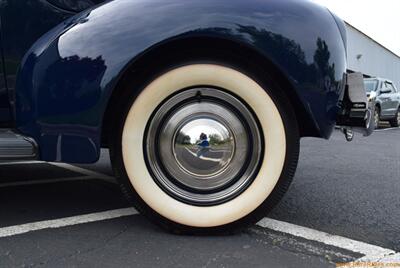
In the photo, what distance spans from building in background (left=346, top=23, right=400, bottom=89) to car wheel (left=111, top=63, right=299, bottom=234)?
1647 centimetres

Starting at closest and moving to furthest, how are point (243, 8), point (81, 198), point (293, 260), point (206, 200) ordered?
point (293, 260), point (243, 8), point (206, 200), point (81, 198)

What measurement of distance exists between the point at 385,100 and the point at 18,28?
451 inches

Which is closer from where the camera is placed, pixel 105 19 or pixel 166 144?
pixel 105 19

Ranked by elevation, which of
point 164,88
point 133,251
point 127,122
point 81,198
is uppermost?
point 164,88

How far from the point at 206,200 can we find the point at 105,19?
955mm

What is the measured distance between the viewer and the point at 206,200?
84.0 inches

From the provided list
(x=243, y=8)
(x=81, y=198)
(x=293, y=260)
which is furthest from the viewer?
(x=81, y=198)

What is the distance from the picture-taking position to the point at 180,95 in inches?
84.0

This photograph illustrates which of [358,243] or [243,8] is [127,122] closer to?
[243,8]

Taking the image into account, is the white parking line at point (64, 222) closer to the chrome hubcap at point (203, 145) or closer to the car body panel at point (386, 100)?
the chrome hubcap at point (203, 145)

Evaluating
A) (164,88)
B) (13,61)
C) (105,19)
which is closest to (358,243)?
(164,88)

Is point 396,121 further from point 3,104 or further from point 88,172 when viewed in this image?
point 3,104

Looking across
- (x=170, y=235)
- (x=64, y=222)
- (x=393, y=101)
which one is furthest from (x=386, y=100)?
(x=64, y=222)

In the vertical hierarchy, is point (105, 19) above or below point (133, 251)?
above
